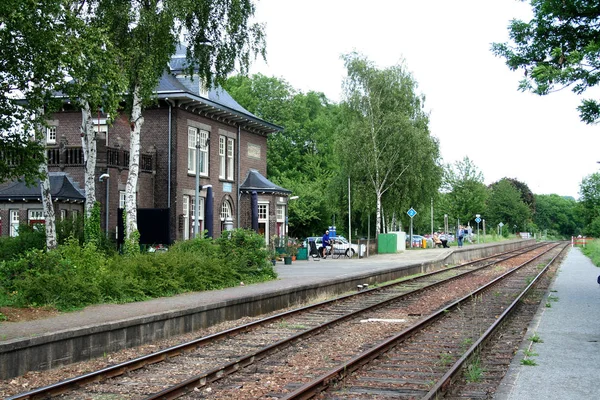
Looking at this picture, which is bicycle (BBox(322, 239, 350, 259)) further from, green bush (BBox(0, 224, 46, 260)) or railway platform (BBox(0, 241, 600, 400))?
railway platform (BBox(0, 241, 600, 400))

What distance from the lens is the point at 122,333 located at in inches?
453

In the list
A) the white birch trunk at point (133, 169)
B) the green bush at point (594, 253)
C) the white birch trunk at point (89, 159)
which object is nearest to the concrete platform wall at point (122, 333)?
the white birch trunk at point (133, 169)

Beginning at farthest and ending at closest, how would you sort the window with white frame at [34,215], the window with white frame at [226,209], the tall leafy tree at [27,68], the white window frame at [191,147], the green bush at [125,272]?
the window with white frame at [226,209], the white window frame at [191,147], the window with white frame at [34,215], the tall leafy tree at [27,68], the green bush at [125,272]

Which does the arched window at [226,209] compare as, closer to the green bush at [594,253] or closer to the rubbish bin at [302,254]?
the rubbish bin at [302,254]

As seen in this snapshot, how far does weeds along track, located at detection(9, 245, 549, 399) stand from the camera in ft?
28.1

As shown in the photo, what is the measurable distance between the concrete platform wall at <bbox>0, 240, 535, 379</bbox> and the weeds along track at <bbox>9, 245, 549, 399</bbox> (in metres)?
0.93

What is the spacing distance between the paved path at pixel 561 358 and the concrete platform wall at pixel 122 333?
19.0 ft

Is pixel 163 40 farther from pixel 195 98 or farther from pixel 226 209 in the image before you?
pixel 226 209

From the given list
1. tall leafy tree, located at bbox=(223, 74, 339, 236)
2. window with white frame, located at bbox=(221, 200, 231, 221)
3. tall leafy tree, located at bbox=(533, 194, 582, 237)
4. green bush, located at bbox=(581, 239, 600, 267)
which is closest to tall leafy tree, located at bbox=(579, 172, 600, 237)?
green bush, located at bbox=(581, 239, 600, 267)

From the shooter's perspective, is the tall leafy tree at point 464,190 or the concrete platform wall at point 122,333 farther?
the tall leafy tree at point 464,190

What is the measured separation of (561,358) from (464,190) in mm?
59550

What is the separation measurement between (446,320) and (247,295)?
432cm

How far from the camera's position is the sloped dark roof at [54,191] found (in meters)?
31.5

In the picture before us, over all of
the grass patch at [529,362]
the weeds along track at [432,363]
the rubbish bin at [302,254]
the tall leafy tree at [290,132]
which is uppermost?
the tall leafy tree at [290,132]
